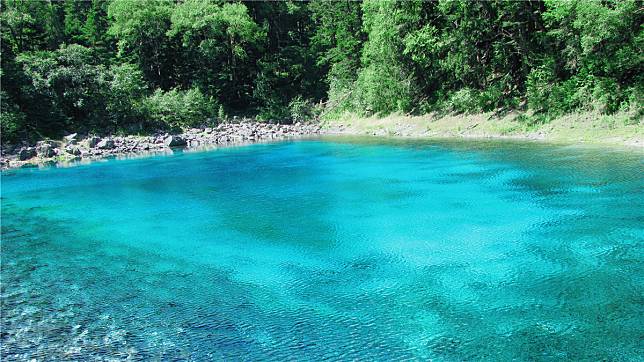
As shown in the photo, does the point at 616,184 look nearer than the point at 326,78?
Yes

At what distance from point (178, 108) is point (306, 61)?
17.9 metres

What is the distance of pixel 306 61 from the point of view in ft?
197

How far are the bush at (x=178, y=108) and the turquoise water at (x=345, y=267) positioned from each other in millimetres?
26163

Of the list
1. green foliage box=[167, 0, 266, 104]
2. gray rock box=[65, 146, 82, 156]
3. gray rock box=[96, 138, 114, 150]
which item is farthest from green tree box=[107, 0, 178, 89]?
gray rock box=[65, 146, 82, 156]

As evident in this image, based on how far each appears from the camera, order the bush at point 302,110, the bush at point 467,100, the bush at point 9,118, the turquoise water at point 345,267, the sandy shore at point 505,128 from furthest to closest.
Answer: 1. the bush at point 302,110
2. the bush at point 467,100
3. the bush at point 9,118
4. the sandy shore at point 505,128
5. the turquoise water at point 345,267

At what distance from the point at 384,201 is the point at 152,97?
37519 mm

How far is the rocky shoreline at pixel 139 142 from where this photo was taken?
35125mm

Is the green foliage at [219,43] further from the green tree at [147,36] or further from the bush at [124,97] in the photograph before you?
the bush at [124,97]

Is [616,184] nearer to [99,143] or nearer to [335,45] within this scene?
[99,143]

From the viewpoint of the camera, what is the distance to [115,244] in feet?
46.2

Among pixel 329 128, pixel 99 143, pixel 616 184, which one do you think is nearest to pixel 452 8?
pixel 329 128

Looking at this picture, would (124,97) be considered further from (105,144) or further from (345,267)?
(345,267)

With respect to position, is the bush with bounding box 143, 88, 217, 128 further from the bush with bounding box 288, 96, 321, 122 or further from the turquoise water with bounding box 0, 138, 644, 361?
the turquoise water with bounding box 0, 138, 644, 361

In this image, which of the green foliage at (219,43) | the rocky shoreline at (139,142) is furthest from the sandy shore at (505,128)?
the green foliage at (219,43)
